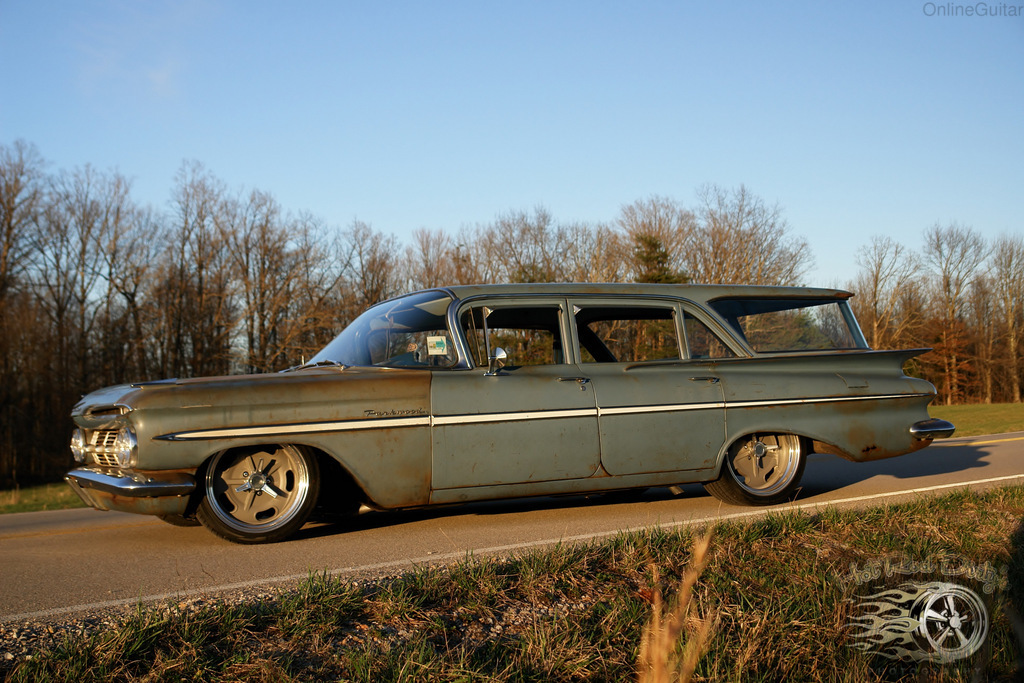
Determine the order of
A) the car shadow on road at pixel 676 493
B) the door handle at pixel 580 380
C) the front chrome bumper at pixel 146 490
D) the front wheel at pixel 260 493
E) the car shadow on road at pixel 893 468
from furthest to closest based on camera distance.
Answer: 1. the car shadow on road at pixel 893 468
2. the car shadow on road at pixel 676 493
3. the door handle at pixel 580 380
4. the front wheel at pixel 260 493
5. the front chrome bumper at pixel 146 490

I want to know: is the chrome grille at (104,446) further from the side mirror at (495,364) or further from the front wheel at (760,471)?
the front wheel at (760,471)

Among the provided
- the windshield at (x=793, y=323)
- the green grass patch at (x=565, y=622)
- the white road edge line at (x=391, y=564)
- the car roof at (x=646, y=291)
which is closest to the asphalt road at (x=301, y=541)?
the white road edge line at (x=391, y=564)

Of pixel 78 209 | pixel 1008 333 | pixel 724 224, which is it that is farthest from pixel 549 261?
pixel 1008 333

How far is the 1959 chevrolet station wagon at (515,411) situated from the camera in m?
5.01

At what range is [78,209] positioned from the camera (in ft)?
135

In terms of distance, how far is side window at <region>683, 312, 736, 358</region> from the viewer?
6.47 meters

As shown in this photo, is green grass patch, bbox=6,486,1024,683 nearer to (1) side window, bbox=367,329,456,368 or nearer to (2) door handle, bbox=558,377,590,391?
(2) door handle, bbox=558,377,590,391

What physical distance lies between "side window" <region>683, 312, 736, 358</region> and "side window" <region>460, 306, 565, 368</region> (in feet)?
3.55

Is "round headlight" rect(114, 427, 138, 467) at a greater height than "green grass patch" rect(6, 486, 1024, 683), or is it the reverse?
"round headlight" rect(114, 427, 138, 467)

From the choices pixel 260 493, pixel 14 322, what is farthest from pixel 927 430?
pixel 14 322

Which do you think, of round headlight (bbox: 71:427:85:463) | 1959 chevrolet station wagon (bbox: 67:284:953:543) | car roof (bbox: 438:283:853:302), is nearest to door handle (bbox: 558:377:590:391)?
1959 chevrolet station wagon (bbox: 67:284:953:543)

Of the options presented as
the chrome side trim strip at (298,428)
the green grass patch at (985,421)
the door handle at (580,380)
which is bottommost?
the green grass patch at (985,421)

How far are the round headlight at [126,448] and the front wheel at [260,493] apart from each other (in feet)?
1.49

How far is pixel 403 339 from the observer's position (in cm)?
593
